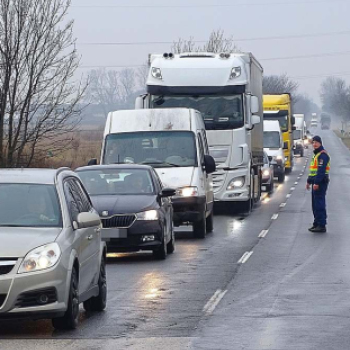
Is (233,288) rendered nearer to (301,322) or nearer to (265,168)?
(301,322)

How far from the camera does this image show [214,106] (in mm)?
26172

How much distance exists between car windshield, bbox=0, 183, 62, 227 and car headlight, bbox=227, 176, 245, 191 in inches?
630

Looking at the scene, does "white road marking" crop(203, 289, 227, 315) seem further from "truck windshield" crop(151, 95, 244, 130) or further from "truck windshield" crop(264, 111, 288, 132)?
"truck windshield" crop(264, 111, 288, 132)

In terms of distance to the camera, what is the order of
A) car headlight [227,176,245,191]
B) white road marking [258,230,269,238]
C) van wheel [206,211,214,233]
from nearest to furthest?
white road marking [258,230,269,238] → van wheel [206,211,214,233] → car headlight [227,176,245,191]

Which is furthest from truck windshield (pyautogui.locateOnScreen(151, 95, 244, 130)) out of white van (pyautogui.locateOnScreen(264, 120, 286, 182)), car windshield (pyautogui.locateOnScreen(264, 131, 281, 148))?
car windshield (pyautogui.locateOnScreen(264, 131, 281, 148))

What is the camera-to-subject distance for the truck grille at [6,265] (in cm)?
908

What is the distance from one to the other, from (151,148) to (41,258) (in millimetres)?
12563

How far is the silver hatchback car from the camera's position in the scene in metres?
9.09

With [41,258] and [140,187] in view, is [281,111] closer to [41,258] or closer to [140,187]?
[140,187]

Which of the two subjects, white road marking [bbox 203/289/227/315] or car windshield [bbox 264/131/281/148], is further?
car windshield [bbox 264/131/281/148]

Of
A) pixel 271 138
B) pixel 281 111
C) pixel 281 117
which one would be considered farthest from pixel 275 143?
pixel 281 117

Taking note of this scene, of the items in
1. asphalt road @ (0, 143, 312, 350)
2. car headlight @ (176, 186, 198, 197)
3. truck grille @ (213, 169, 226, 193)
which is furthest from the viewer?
truck grille @ (213, 169, 226, 193)

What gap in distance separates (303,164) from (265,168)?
101 feet

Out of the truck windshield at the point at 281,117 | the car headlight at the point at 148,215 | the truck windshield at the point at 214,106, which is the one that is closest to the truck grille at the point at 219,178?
the truck windshield at the point at 214,106
